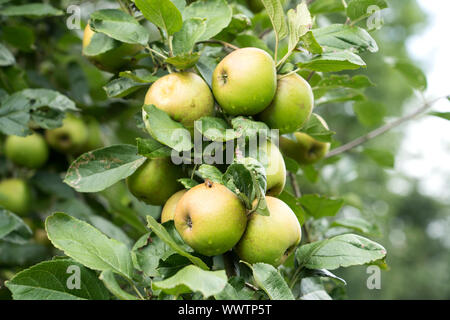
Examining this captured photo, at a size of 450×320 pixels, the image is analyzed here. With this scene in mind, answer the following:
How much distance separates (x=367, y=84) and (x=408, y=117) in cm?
41

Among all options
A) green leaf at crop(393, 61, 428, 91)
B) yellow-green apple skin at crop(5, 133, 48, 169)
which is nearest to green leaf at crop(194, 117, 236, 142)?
yellow-green apple skin at crop(5, 133, 48, 169)

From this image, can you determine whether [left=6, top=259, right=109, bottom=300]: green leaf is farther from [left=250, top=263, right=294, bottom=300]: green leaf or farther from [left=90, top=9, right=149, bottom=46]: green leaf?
[left=90, top=9, right=149, bottom=46]: green leaf

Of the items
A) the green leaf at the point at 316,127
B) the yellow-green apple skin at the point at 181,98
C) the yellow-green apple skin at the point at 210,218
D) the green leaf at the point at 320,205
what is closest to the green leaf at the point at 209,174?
the yellow-green apple skin at the point at 210,218

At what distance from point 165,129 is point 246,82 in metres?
0.15

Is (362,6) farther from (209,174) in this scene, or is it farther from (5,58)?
(5,58)

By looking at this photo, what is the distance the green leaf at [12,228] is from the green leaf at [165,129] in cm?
52

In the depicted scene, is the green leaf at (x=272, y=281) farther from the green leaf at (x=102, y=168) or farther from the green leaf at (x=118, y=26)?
the green leaf at (x=118, y=26)

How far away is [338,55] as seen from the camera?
2.29 ft

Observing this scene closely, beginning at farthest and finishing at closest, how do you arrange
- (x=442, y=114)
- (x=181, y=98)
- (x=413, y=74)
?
1. (x=413, y=74)
2. (x=442, y=114)
3. (x=181, y=98)

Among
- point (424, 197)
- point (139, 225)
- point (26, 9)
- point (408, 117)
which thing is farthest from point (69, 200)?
point (424, 197)

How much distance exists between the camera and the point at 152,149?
2.31 ft

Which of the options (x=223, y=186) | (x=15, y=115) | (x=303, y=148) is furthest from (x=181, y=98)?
(x=15, y=115)
